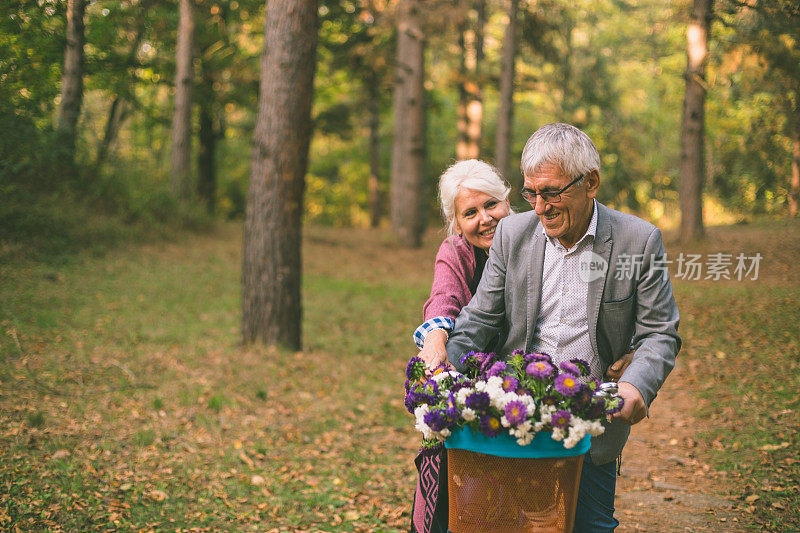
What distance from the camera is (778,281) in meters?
12.1

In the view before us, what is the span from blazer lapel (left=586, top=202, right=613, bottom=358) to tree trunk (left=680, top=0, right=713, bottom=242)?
43.5 ft

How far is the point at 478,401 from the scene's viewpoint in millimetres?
2186

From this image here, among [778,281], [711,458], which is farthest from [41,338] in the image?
[778,281]

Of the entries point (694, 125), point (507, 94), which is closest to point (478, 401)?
point (694, 125)

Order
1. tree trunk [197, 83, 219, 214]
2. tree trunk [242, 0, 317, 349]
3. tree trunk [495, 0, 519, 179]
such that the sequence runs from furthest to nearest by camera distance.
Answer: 1. tree trunk [197, 83, 219, 214]
2. tree trunk [495, 0, 519, 179]
3. tree trunk [242, 0, 317, 349]

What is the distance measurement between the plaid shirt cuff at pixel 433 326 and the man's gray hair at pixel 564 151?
73cm

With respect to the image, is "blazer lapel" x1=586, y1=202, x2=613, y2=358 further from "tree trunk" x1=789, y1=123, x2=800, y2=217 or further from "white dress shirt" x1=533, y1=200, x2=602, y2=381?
"tree trunk" x1=789, y1=123, x2=800, y2=217

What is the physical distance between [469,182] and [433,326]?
2.72 ft

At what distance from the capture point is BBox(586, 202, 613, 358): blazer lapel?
262 centimetres

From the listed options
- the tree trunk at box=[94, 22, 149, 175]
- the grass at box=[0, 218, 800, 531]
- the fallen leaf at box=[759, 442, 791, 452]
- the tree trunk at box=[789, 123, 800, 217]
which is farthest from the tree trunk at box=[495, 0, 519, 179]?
the fallen leaf at box=[759, 442, 791, 452]

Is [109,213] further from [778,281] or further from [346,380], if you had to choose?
[778,281]

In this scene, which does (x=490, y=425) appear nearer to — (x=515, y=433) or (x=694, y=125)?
(x=515, y=433)

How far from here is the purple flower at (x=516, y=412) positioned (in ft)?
6.94

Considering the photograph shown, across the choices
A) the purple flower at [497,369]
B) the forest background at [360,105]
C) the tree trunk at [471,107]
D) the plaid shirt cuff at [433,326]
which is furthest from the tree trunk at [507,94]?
the purple flower at [497,369]
